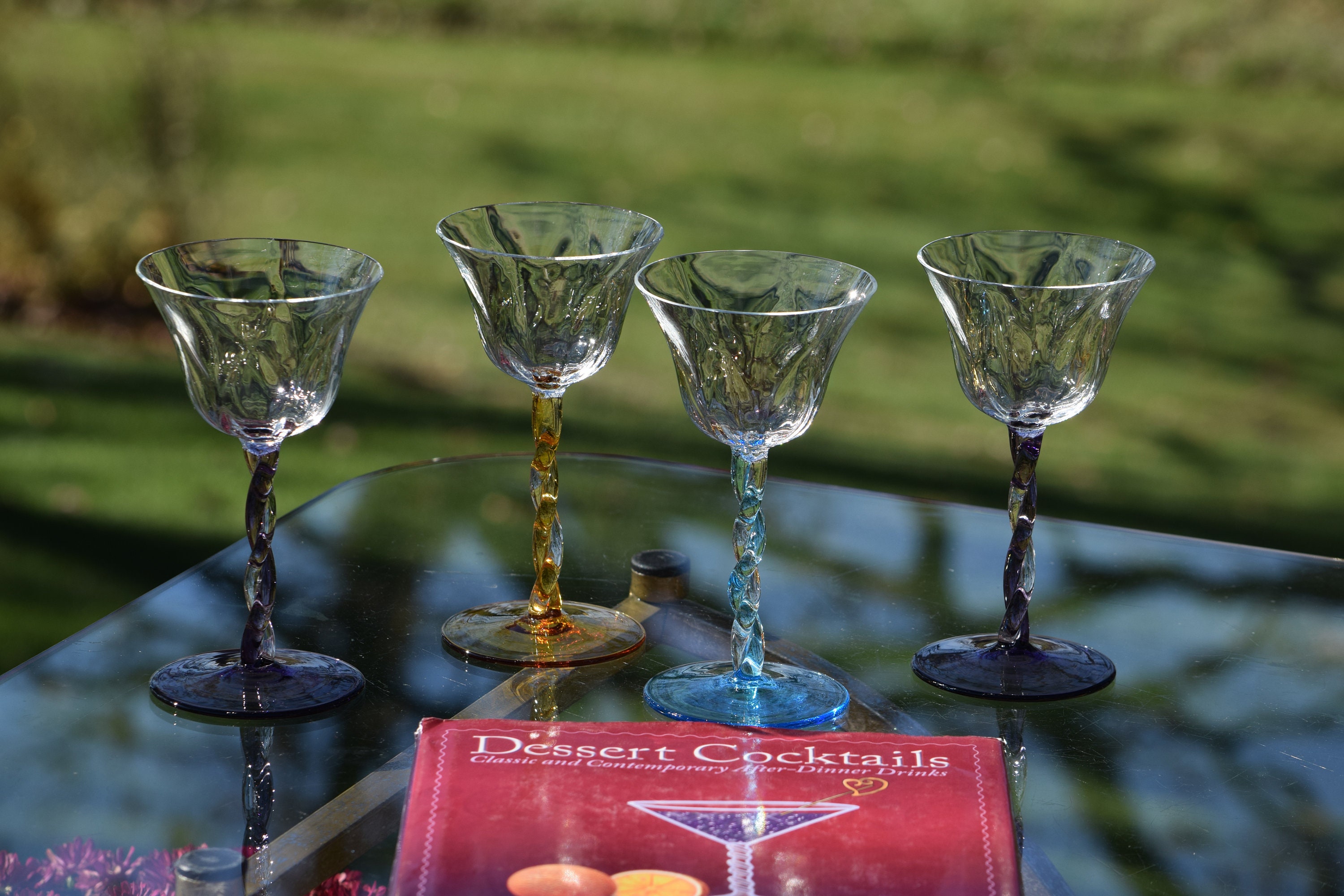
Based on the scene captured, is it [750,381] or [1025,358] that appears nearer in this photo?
[750,381]

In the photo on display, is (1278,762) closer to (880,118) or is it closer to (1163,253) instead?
(1163,253)

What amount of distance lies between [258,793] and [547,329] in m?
0.53

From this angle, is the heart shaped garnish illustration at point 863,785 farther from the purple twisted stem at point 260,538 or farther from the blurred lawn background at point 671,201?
the blurred lawn background at point 671,201

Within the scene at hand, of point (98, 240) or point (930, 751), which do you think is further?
point (98, 240)

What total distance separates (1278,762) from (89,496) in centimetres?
311

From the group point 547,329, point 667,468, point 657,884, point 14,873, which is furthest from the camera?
point 667,468

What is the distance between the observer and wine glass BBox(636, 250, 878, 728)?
4.30 ft

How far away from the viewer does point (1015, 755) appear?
1.37 meters

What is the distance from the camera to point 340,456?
13.1 ft

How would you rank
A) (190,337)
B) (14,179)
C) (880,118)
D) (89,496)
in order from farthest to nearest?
(880,118) → (14,179) → (89,496) → (190,337)

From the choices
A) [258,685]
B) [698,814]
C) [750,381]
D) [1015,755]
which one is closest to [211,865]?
[258,685]

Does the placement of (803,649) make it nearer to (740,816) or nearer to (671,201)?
(740,816)

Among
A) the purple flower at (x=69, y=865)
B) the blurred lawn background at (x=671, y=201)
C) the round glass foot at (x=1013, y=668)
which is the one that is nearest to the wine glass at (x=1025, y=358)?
the round glass foot at (x=1013, y=668)

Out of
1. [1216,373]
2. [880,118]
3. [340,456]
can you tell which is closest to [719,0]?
[880,118]
